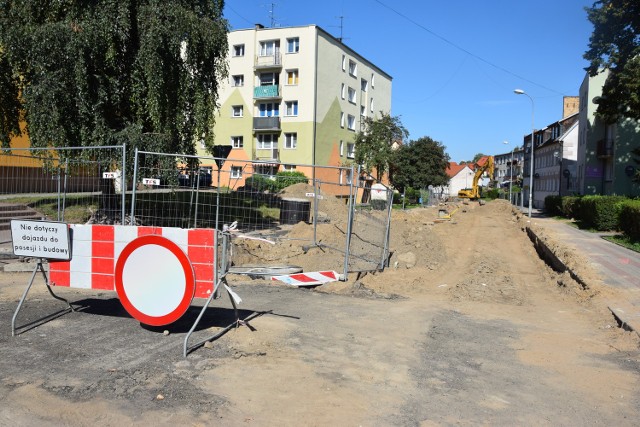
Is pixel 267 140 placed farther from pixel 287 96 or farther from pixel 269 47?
pixel 269 47

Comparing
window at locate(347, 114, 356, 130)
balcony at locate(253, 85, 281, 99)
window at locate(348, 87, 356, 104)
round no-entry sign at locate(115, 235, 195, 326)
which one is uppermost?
window at locate(348, 87, 356, 104)

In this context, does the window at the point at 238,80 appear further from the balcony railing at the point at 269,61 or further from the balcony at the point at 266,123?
the balcony at the point at 266,123

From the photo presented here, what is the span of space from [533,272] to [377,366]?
396 inches

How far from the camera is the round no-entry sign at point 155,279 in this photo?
5.49 m

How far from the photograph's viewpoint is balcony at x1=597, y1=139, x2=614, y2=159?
1609 inches

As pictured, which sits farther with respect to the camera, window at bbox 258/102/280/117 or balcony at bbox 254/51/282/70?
window at bbox 258/102/280/117

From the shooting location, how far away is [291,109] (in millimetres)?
47375

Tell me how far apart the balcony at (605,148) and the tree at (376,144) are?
17528 mm

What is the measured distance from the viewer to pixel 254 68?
157ft

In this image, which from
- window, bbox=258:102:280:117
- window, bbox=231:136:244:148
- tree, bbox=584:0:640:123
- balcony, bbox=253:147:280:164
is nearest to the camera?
tree, bbox=584:0:640:123

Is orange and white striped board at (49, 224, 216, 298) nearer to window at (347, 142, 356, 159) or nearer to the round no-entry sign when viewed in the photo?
the round no-entry sign

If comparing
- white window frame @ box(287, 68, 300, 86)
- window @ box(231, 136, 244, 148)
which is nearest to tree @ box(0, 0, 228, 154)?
white window frame @ box(287, 68, 300, 86)

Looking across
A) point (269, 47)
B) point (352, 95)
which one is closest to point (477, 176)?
point (352, 95)

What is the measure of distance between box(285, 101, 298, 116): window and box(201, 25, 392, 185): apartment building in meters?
0.07
